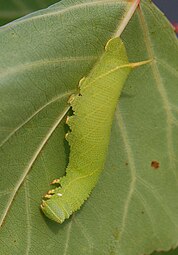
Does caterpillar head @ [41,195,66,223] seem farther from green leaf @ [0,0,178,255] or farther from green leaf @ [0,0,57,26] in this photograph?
green leaf @ [0,0,57,26]

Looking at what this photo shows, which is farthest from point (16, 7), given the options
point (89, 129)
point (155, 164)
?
point (155, 164)

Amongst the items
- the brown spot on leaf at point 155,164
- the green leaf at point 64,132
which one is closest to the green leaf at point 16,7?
the green leaf at point 64,132

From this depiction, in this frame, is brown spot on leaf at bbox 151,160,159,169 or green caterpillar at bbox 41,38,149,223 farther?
brown spot on leaf at bbox 151,160,159,169

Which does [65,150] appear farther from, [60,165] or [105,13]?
[105,13]

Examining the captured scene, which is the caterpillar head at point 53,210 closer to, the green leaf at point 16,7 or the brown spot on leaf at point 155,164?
the brown spot on leaf at point 155,164

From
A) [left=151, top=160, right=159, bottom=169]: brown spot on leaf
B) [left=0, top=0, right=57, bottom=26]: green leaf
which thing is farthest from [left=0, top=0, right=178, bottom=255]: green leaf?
[left=0, top=0, right=57, bottom=26]: green leaf

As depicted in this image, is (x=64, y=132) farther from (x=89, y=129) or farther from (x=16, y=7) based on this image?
(x=16, y=7)
